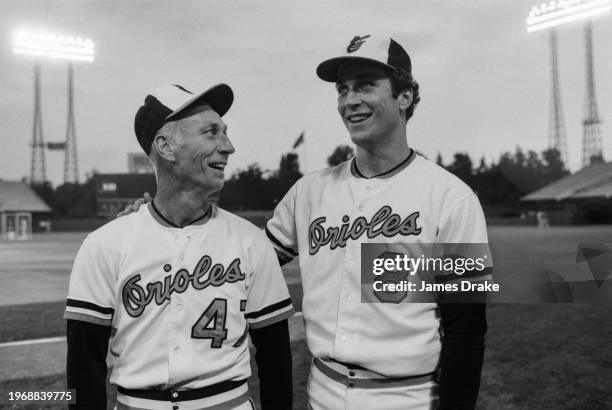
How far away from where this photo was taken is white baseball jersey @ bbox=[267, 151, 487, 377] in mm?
1619

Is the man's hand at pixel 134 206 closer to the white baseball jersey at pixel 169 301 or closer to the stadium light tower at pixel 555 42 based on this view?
the white baseball jersey at pixel 169 301

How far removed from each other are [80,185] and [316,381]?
27.2 m

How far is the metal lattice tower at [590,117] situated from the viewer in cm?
2630

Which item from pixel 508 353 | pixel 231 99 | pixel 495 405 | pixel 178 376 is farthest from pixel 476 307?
pixel 508 353

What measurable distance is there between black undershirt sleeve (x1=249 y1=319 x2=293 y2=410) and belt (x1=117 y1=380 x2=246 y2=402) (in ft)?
0.40

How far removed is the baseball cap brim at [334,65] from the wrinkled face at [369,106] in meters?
0.02

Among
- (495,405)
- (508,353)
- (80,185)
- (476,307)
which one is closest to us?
(476,307)

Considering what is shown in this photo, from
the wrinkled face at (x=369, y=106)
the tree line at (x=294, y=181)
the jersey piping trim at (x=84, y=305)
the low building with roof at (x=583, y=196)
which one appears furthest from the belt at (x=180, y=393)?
the low building with roof at (x=583, y=196)

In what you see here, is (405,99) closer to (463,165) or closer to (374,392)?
(374,392)

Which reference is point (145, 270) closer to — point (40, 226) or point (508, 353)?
point (508, 353)

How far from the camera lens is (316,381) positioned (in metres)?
1.75

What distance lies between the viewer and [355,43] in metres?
1.76

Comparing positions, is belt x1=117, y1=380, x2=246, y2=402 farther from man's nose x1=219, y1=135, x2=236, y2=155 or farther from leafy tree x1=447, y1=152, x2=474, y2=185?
leafy tree x1=447, y1=152, x2=474, y2=185

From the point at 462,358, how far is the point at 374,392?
0.29m
